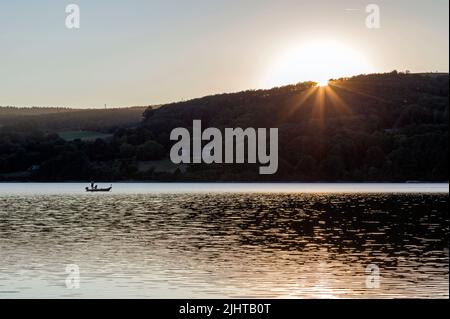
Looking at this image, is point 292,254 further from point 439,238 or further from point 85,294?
point 85,294

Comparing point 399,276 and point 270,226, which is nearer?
point 399,276

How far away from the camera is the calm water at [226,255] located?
4494cm

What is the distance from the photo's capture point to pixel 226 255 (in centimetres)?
6128

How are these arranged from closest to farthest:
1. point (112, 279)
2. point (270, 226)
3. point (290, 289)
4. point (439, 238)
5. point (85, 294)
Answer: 1. point (85, 294)
2. point (290, 289)
3. point (112, 279)
4. point (439, 238)
5. point (270, 226)

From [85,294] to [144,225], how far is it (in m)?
50.9

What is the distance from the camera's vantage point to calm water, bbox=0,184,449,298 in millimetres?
44938

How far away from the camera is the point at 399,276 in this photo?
162ft

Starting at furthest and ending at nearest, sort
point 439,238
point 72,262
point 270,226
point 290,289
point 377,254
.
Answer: point 270,226
point 439,238
point 377,254
point 72,262
point 290,289

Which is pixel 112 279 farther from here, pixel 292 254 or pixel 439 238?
pixel 439 238

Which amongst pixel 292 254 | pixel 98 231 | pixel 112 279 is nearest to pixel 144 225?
pixel 98 231
